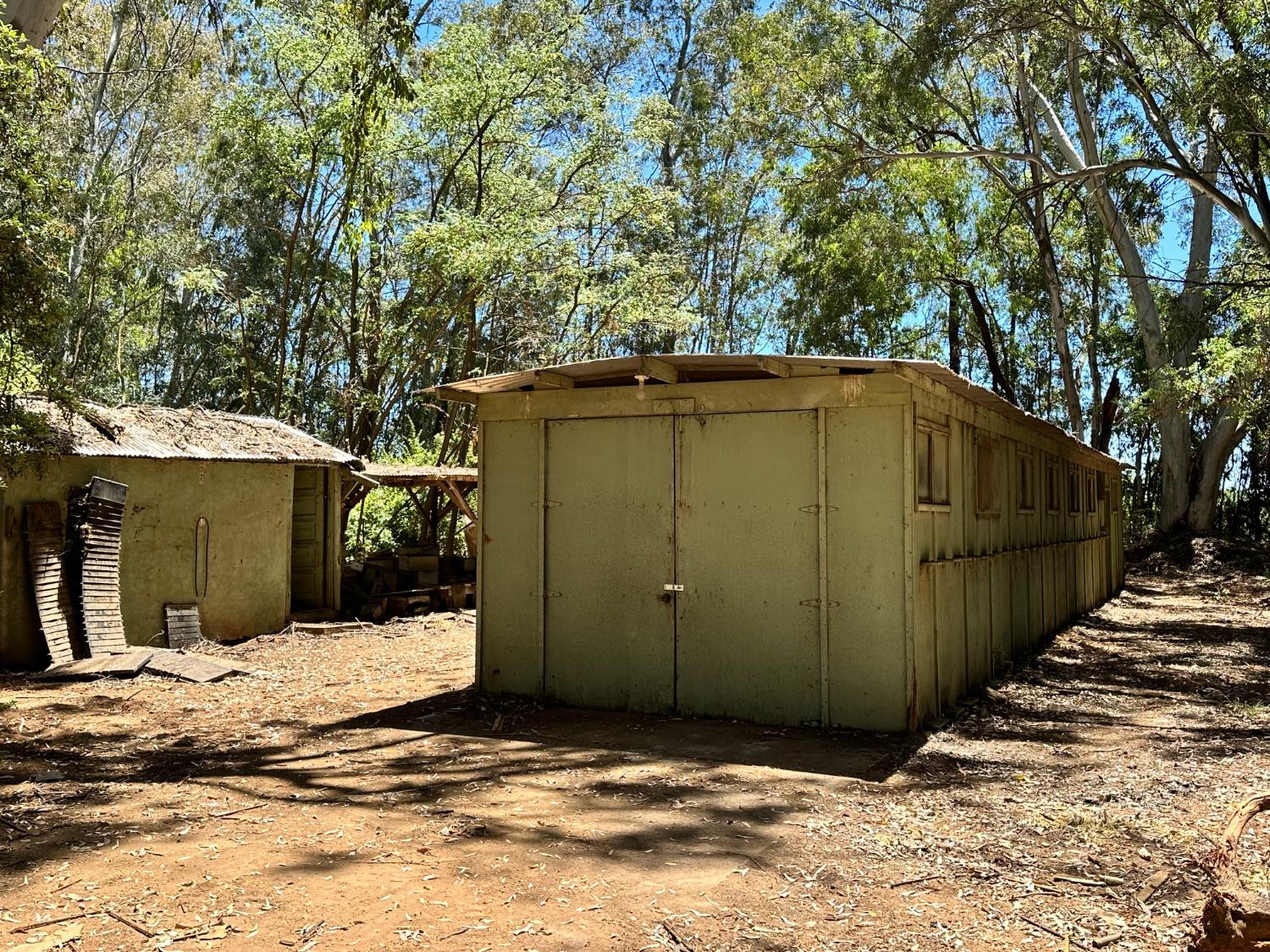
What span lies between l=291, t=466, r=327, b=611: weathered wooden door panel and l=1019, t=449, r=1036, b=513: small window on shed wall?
Result: 9393mm

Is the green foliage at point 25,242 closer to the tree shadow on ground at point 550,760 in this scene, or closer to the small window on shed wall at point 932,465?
the tree shadow on ground at point 550,760

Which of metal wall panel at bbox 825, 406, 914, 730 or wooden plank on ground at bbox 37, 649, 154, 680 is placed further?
wooden plank on ground at bbox 37, 649, 154, 680

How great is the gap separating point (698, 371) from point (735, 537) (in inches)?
53.3

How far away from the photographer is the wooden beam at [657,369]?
24.6ft

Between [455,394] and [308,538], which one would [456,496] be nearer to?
[308,538]

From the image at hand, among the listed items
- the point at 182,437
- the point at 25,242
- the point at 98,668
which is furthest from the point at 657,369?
the point at 182,437

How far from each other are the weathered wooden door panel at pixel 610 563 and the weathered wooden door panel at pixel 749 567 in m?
0.17

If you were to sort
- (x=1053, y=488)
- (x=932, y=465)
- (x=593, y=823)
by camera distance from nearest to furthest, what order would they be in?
(x=593, y=823), (x=932, y=465), (x=1053, y=488)

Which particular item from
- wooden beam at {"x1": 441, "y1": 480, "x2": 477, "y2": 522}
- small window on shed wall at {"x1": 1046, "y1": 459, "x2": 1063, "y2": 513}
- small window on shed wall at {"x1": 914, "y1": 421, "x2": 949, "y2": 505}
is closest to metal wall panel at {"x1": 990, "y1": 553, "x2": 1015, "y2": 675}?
small window on shed wall at {"x1": 914, "y1": 421, "x2": 949, "y2": 505}

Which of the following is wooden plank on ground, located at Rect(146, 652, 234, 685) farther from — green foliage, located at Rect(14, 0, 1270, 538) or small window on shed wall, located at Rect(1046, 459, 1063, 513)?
small window on shed wall, located at Rect(1046, 459, 1063, 513)

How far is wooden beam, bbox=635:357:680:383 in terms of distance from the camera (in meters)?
7.49

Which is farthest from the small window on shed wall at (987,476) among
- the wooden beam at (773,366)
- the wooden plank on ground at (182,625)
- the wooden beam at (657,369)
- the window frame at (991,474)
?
the wooden plank on ground at (182,625)

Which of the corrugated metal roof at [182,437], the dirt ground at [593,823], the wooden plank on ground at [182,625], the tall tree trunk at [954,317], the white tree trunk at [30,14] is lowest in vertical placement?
the dirt ground at [593,823]

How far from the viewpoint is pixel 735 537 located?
Result: 305 inches
